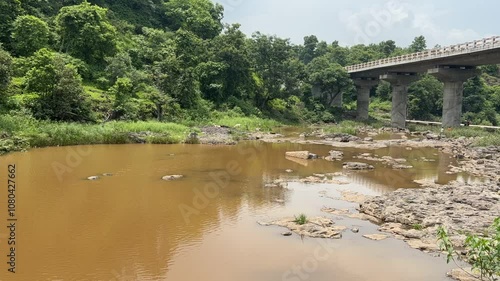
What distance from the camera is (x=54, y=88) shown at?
96.6 ft

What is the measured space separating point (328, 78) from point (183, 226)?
Result: 4926 centimetres

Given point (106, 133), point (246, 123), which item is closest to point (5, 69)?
point (106, 133)

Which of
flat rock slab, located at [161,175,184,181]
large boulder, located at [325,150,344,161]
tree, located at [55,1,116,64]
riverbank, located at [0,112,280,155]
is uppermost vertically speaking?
tree, located at [55,1,116,64]

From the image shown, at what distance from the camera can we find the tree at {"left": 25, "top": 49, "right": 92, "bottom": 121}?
94.3ft

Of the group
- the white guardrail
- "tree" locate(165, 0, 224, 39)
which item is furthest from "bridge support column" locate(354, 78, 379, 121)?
"tree" locate(165, 0, 224, 39)

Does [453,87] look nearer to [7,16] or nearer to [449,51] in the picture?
[449,51]

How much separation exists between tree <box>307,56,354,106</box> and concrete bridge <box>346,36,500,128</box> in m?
3.25

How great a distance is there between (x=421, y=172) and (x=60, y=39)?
119 feet

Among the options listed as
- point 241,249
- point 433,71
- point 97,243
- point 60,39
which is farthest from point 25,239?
point 433,71

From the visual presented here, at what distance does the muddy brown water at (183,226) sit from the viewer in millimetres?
9422

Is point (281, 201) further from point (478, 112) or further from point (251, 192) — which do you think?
point (478, 112)

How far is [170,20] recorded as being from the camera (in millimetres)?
66750

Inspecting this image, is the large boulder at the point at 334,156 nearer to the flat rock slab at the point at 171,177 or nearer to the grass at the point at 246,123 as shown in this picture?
the flat rock slab at the point at 171,177

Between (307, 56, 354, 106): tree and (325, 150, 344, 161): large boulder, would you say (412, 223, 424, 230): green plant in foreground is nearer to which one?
(325, 150, 344, 161): large boulder
